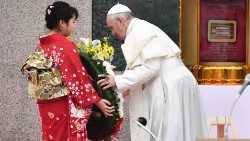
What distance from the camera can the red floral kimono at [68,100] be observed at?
6.06m

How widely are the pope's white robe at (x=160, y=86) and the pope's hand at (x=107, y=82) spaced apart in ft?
0.17

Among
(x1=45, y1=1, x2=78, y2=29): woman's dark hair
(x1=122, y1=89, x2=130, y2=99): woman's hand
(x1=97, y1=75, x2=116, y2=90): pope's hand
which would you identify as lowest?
(x1=122, y1=89, x2=130, y2=99): woman's hand

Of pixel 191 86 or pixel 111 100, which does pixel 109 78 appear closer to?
pixel 111 100

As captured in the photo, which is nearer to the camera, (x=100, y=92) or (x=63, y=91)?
(x=63, y=91)

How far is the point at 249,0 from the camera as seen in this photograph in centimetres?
906

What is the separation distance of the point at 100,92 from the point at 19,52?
300cm

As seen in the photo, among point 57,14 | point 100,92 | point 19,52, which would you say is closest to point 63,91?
point 100,92

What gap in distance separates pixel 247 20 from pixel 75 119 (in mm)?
3674

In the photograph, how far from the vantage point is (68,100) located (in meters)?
6.17

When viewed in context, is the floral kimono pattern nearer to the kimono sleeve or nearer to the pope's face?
the kimono sleeve

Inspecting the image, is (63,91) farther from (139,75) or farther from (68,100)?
(139,75)

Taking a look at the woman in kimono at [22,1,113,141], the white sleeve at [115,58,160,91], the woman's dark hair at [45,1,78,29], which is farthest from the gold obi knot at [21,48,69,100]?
the white sleeve at [115,58,160,91]

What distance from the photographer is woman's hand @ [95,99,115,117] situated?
6188 millimetres

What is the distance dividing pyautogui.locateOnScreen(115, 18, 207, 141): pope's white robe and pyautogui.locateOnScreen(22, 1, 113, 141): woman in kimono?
0.38m
